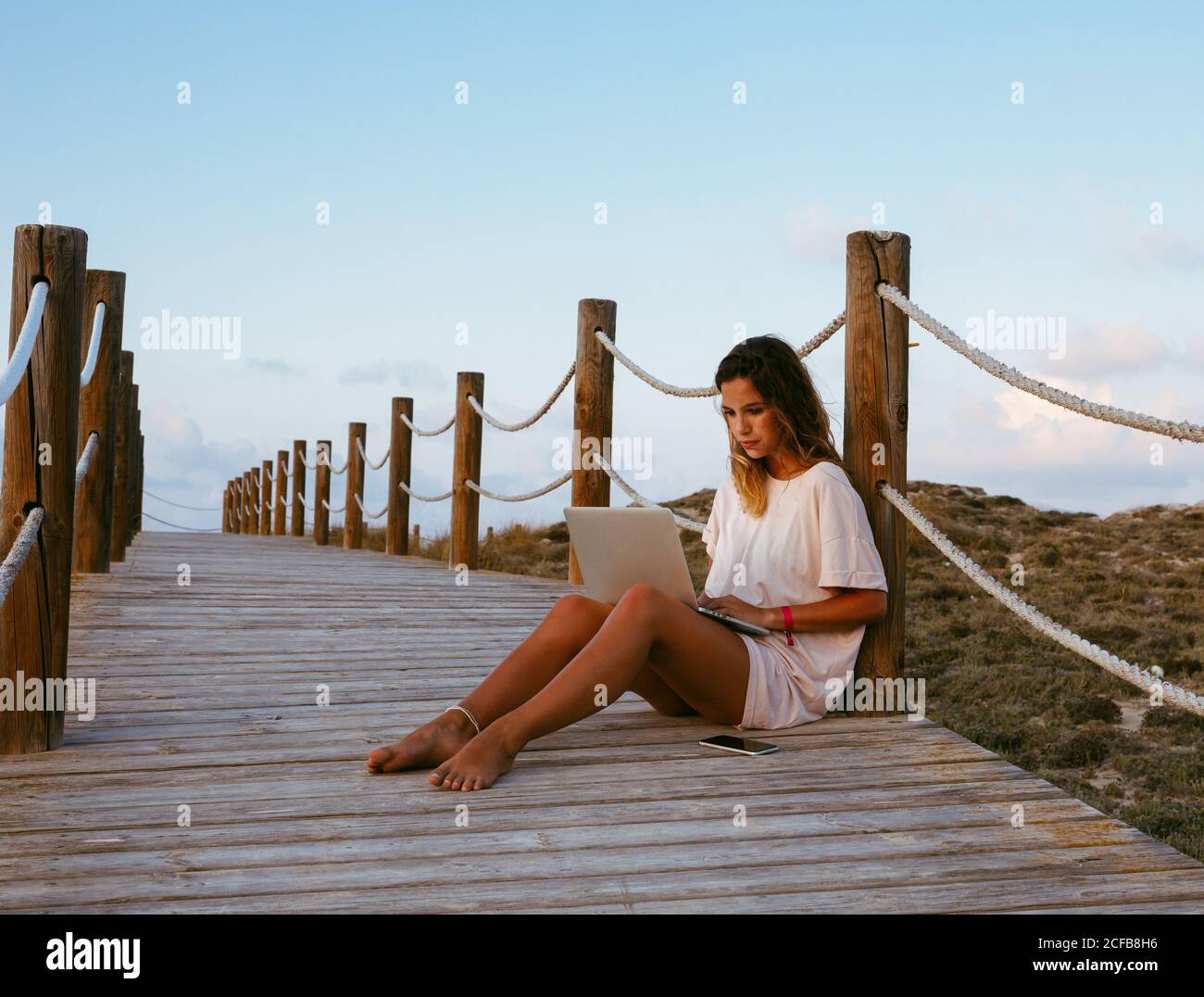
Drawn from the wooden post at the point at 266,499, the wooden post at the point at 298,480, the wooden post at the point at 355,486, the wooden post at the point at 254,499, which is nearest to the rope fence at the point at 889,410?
the wooden post at the point at 355,486

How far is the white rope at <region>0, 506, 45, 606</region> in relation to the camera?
7.82 feet

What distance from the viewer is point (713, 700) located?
280 cm

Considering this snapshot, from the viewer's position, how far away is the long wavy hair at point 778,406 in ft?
9.43

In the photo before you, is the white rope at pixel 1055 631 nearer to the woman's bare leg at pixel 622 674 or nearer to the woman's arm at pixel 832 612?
the woman's arm at pixel 832 612

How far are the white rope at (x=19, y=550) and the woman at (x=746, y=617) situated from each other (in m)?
0.85

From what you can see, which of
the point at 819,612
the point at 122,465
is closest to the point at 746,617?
the point at 819,612

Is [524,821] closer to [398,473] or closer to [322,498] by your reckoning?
[398,473]

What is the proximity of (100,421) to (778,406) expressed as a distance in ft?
12.9

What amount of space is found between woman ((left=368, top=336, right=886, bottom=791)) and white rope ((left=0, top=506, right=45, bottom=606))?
0.85 metres

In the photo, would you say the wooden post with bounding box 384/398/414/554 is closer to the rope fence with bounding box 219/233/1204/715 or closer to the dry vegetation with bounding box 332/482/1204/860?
the dry vegetation with bounding box 332/482/1204/860
